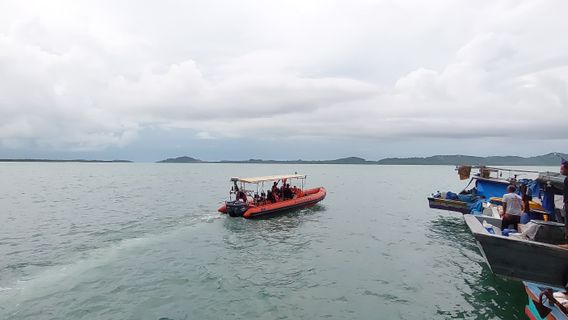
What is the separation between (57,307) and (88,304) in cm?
82

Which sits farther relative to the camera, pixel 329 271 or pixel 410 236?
pixel 410 236

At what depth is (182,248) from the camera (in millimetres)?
17312

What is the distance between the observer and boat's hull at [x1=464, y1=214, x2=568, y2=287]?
8.62 m

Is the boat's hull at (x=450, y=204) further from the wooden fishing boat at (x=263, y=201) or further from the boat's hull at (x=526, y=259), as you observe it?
the boat's hull at (x=526, y=259)

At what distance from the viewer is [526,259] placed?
9.06 metres

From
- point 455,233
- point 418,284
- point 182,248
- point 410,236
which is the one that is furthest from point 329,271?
point 455,233

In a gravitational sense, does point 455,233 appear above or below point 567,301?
below

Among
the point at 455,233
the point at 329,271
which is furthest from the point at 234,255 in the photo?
the point at 455,233

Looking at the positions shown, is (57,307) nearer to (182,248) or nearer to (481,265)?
(182,248)

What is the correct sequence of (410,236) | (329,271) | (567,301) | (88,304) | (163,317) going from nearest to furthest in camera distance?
1. (567,301)
2. (163,317)
3. (88,304)
4. (329,271)
5. (410,236)

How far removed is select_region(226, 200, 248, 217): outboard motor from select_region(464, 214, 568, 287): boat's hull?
16.5 m

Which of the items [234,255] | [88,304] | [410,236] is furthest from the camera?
[410,236]

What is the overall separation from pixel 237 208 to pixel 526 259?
1786 centimetres

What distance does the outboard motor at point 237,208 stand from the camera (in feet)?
79.4
